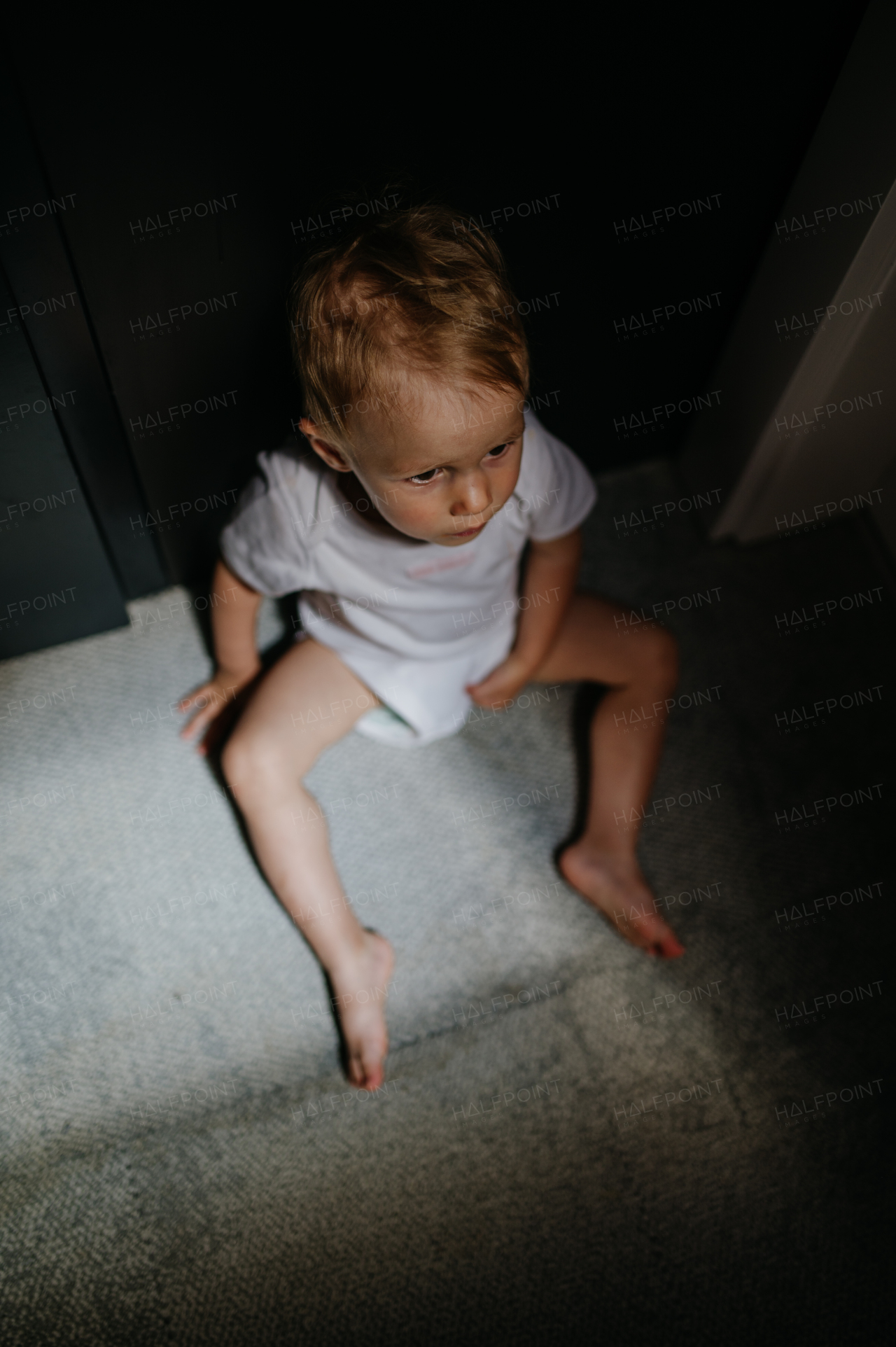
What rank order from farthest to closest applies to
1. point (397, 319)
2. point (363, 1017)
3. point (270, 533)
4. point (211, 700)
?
point (211, 700), point (363, 1017), point (270, 533), point (397, 319)

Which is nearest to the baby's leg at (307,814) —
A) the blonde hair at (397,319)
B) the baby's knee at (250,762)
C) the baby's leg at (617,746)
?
the baby's knee at (250,762)

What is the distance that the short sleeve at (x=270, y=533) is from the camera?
0.70m

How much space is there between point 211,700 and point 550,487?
0.42m

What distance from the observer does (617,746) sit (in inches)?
35.4

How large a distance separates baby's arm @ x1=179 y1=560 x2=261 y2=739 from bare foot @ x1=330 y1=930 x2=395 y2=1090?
28cm

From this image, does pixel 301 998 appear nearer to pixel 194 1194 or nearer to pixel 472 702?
pixel 194 1194

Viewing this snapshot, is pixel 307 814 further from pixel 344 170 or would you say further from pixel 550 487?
pixel 344 170

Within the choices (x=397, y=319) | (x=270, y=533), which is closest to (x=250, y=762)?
(x=270, y=533)

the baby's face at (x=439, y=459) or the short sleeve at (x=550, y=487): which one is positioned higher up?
the baby's face at (x=439, y=459)

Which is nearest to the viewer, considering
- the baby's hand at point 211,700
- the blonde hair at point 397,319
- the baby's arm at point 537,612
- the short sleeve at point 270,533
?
the blonde hair at point 397,319

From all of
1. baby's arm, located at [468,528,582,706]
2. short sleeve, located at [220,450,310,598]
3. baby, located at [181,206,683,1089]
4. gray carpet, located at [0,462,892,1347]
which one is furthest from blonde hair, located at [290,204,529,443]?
gray carpet, located at [0,462,892,1347]

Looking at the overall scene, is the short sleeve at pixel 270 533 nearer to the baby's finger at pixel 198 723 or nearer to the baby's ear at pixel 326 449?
the baby's ear at pixel 326 449

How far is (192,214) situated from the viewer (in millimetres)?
608

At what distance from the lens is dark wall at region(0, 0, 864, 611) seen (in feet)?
1.78
